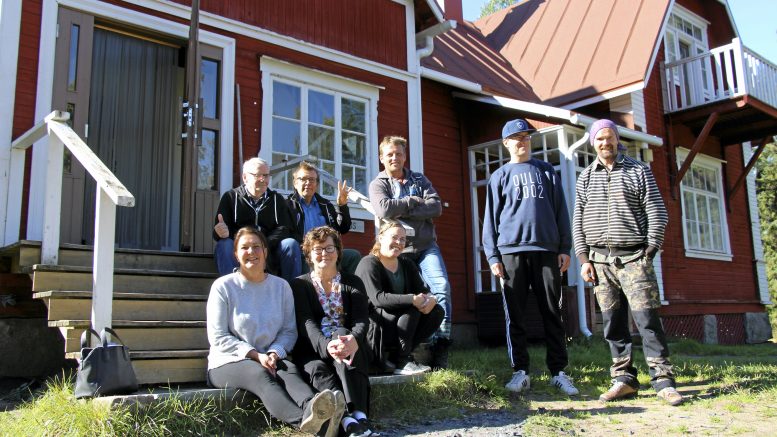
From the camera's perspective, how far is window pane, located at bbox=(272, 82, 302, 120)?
689cm

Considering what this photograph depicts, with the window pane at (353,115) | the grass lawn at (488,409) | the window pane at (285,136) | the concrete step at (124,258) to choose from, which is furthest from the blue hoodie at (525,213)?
the window pane at (353,115)

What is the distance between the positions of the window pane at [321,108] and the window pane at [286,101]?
0.16 m

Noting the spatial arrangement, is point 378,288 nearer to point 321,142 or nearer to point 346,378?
point 346,378

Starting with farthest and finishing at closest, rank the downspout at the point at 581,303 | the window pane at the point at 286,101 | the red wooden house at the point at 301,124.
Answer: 1. the downspout at the point at 581,303
2. the window pane at the point at 286,101
3. the red wooden house at the point at 301,124

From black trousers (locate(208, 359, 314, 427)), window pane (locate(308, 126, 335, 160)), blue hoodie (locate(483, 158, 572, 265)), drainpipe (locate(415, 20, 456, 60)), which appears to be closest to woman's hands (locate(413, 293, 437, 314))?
blue hoodie (locate(483, 158, 572, 265))

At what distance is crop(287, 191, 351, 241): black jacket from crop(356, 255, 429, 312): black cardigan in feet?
2.85

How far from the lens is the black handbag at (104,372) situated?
10.1 ft

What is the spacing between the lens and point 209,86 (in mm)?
6266

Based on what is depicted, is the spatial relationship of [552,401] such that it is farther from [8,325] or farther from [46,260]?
[8,325]

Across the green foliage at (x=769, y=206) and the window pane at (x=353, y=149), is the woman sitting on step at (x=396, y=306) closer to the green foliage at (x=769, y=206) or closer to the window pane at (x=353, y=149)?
the window pane at (x=353, y=149)

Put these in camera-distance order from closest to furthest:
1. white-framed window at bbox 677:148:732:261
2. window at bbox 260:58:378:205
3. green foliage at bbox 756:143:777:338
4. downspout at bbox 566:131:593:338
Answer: window at bbox 260:58:378:205, downspout at bbox 566:131:593:338, white-framed window at bbox 677:148:732:261, green foliage at bbox 756:143:777:338

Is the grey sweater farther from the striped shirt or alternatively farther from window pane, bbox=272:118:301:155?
window pane, bbox=272:118:301:155

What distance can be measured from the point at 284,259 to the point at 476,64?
712 cm

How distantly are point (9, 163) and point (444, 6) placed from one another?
889 cm
